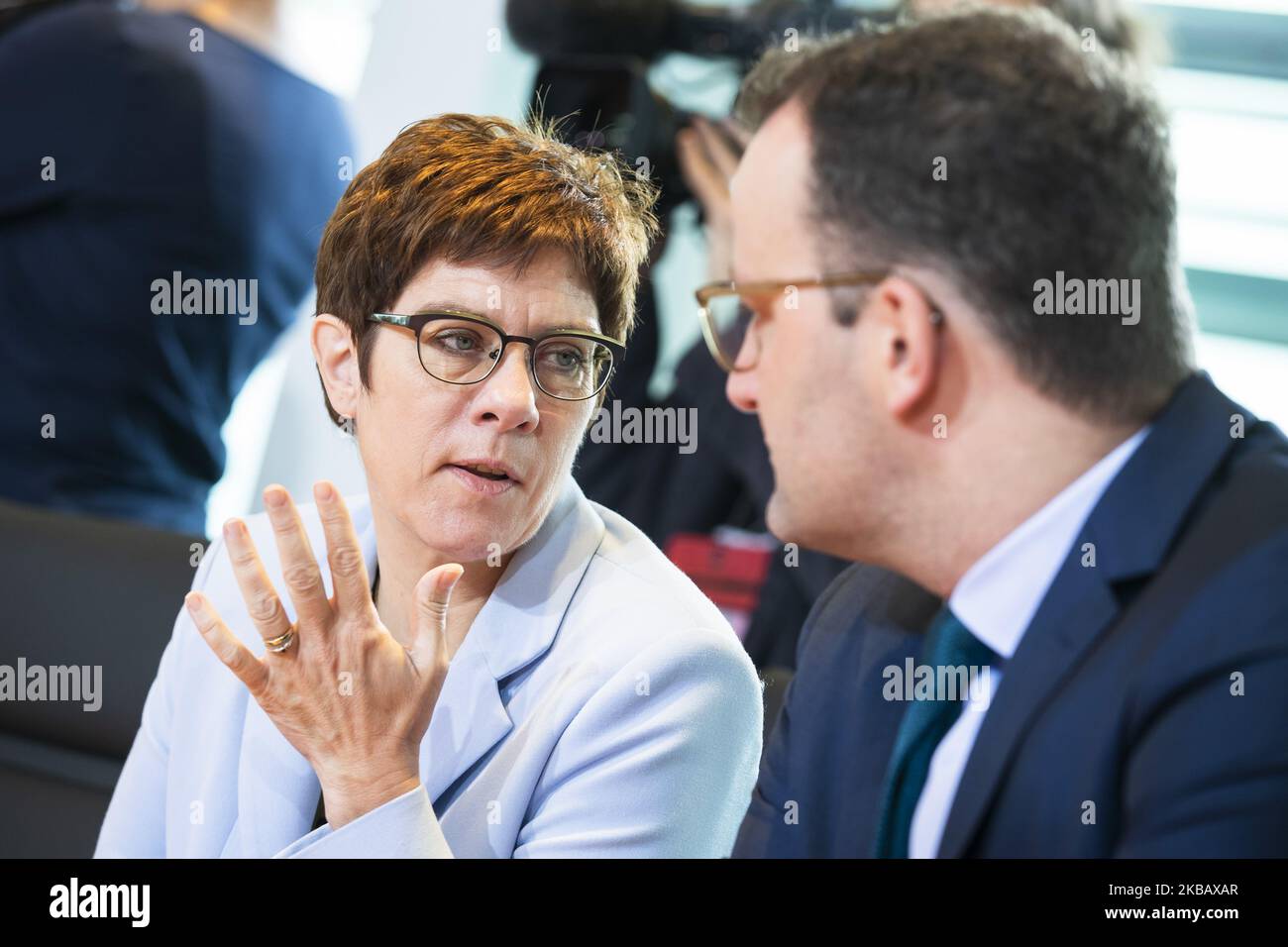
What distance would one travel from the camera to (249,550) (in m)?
1.10

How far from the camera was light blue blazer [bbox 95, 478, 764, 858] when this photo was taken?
3.85 ft

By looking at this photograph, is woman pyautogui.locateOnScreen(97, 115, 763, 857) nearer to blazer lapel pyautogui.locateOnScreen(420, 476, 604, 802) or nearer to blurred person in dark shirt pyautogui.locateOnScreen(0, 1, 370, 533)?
blazer lapel pyautogui.locateOnScreen(420, 476, 604, 802)

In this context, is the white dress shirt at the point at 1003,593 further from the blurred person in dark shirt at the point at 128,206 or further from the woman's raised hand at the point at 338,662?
the blurred person in dark shirt at the point at 128,206

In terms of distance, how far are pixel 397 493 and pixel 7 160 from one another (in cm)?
112

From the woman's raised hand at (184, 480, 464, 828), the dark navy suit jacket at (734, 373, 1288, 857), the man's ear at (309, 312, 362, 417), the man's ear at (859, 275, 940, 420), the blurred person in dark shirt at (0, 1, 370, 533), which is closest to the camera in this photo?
the dark navy suit jacket at (734, 373, 1288, 857)

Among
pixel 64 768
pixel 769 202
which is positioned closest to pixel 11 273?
pixel 64 768

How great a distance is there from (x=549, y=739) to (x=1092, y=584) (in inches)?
19.8

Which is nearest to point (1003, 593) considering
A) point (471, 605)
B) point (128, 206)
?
point (471, 605)

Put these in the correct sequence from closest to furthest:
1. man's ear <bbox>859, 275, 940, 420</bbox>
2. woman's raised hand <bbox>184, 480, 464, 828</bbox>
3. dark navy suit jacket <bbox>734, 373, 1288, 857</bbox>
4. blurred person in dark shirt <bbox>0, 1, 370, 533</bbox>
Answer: dark navy suit jacket <bbox>734, 373, 1288, 857</bbox> → man's ear <bbox>859, 275, 940, 420</bbox> → woman's raised hand <bbox>184, 480, 464, 828</bbox> → blurred person in dark shirt <bbox>0, 1, 370, 533</bbox>

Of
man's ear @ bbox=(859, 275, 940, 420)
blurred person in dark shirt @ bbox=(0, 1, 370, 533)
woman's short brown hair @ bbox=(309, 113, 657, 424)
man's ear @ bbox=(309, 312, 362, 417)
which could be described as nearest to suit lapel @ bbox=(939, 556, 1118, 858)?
man's ear @ bbox=(859, 275, 940, 420)

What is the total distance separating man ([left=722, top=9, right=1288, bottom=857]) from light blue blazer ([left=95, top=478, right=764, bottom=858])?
182 mm

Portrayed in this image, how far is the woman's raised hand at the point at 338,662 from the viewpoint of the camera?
109cm
